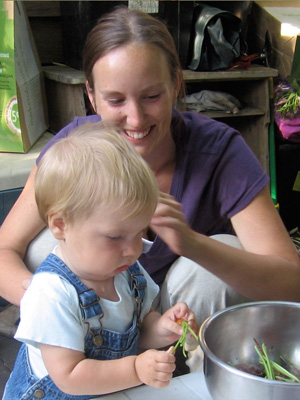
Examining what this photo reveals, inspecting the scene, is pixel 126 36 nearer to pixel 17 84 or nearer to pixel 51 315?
pixel 51 315

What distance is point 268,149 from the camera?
2775 mm

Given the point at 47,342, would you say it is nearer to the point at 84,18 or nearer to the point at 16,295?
the point at 16,295

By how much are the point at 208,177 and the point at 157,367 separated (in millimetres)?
653

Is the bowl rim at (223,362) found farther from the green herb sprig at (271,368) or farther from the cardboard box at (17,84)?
the cardboard box at (17,84)

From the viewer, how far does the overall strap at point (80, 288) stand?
1004 millimetres

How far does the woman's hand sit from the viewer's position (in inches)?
41.9

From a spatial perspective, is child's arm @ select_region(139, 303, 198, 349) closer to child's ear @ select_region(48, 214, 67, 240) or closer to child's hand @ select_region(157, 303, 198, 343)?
child's hand @ select_region(157, 303, 198, 343)

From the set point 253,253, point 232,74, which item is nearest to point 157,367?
point 253,253

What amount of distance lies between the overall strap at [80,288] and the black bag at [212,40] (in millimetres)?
1844

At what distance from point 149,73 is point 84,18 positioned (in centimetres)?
128

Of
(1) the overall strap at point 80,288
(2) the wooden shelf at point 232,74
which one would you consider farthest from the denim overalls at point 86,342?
(2) the wooden shelf at point 232,74

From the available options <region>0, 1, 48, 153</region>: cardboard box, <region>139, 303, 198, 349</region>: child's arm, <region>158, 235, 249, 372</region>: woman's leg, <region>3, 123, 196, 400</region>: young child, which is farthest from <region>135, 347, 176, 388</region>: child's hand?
<region>0, 1, 48, 153</region>: cardboard box

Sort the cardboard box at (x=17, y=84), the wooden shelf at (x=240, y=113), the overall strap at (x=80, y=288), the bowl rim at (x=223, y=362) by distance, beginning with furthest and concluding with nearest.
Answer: the wooden shelf at (x=240, y=113)
the cardboard box at (x=17, y=84)
the overall strap at (x=80, y=288)
the bowl rim at (x=223, y=362)

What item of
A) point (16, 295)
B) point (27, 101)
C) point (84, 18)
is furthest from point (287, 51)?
point (16, 295)
